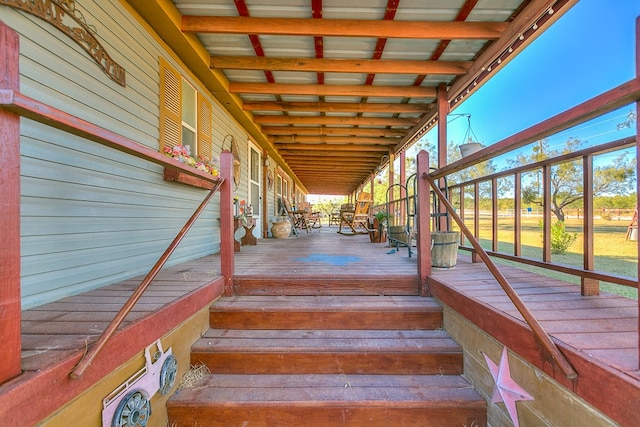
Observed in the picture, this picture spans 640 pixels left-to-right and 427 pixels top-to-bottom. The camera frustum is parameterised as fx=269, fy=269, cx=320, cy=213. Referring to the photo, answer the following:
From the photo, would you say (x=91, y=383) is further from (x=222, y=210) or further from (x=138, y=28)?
(x=138, y=28)

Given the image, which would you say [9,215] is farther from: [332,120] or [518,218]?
[332,120]

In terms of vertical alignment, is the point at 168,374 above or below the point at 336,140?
below

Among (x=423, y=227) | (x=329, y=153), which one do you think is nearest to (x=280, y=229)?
(x=329, y=153)

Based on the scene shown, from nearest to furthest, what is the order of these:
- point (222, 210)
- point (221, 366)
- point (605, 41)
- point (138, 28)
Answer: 1. point (221, 366)
2. point (222, 210)
3. point (138, 28)
4. point (605, 41)

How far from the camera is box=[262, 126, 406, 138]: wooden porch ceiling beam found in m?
6.17

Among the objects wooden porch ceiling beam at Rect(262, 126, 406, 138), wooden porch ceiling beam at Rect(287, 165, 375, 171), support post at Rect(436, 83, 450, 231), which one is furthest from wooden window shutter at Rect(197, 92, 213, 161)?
wooden porch ceiling beam at Rect(287, 165, 375, 171)

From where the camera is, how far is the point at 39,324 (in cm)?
130

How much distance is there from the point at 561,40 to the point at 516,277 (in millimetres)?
9007

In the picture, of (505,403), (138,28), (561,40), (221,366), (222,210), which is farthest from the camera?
(561,40)

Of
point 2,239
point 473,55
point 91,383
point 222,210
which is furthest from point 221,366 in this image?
point 473,55

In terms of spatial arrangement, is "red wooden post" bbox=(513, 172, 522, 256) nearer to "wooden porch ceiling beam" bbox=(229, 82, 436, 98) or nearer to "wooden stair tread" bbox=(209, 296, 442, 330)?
"wooden stair tread" bbox=(209, 296, 442, 330)

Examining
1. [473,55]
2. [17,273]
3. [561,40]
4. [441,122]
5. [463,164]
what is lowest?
[17,273]

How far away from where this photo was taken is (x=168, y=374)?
1.46 metres

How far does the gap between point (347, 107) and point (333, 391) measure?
4498 millimetres
